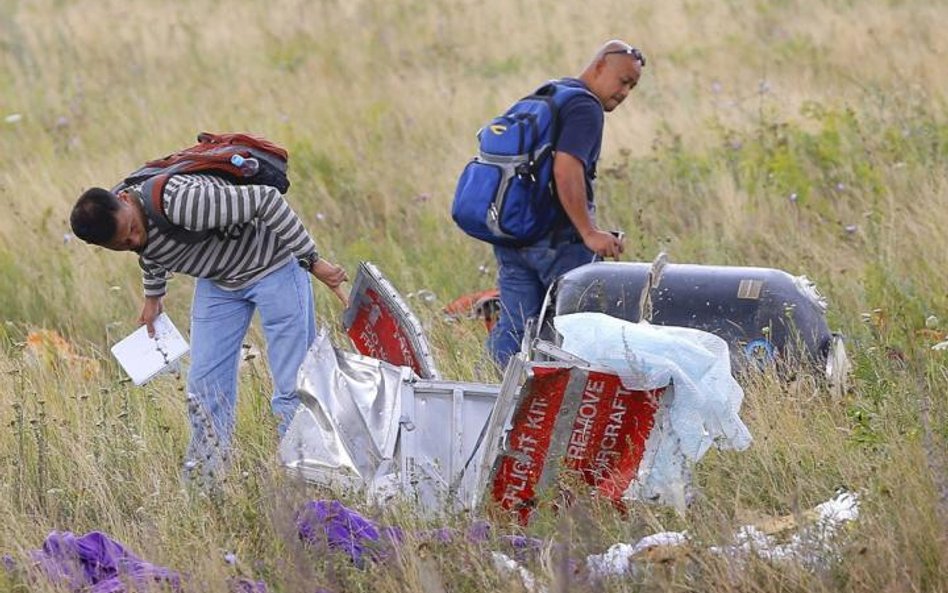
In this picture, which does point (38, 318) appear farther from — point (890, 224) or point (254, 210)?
point (890, 224)

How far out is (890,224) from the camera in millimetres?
7969

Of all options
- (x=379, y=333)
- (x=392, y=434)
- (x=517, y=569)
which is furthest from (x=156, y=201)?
(x=517, y=569)

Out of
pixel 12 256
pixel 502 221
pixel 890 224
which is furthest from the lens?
pixel 12 256

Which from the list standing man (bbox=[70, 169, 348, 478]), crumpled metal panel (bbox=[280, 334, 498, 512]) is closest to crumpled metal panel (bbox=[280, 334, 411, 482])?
crumpled metal panel (bbox=[280, 334, 498, 512])

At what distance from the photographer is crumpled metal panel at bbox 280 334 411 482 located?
4945mm

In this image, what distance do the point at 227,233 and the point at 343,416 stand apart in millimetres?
947

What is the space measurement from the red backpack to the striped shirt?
3cm

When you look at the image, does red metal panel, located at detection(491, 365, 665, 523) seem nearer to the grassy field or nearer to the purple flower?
the grassy field

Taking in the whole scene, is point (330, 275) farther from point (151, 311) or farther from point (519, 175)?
point (519, 175)

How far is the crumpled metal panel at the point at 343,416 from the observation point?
495cm

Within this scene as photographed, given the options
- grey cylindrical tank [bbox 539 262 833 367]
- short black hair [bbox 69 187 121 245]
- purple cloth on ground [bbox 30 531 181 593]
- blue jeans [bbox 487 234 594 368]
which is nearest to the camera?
purple cloth on ground [bbox 30 531 181 593]

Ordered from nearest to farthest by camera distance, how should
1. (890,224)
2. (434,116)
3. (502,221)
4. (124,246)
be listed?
(124,246), (502,221), (890,224), (434,116)

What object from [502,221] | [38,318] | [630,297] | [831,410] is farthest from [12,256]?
[831,410]

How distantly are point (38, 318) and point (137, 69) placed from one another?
23.7ft
